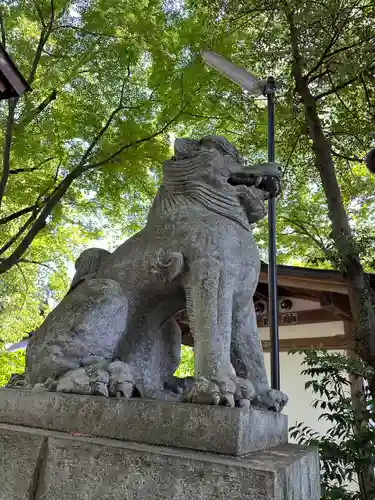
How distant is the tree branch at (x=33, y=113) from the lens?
6.29m

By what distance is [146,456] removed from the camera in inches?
49.6

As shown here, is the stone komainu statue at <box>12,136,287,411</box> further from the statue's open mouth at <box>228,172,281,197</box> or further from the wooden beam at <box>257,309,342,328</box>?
the wooden beam at <box>257,309,342,328</box>

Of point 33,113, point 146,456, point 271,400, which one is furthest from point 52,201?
point 146,456

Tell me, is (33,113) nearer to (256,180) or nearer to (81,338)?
(256,180)

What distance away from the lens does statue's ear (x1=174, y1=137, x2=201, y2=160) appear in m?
2.26

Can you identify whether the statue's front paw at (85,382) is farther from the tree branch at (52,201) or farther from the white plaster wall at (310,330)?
the white plaster wall at (310,330)

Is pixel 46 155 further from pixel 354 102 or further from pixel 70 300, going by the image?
pixel 70 300

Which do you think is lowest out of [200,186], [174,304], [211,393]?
[211,393]

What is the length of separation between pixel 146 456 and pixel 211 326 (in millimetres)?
558

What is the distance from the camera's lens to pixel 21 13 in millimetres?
6535

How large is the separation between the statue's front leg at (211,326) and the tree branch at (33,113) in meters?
5.48

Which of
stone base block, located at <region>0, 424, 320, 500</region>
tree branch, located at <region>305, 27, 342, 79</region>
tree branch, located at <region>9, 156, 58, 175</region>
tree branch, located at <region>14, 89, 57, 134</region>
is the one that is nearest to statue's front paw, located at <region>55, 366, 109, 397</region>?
stone base block, located at <region>0, 424, 320, 500</region>

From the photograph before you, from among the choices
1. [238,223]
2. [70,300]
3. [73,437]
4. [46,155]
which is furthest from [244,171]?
[46,155]

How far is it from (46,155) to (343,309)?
18.0 ft
